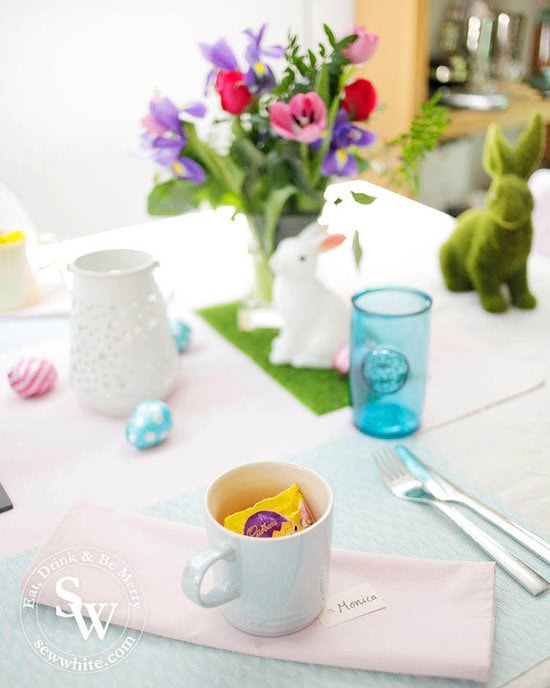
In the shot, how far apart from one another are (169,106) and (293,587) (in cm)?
64

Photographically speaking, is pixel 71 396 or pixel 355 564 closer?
pixel 355 564

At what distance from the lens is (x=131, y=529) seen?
2.16 feet

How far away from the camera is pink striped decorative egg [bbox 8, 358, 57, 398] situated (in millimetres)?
893

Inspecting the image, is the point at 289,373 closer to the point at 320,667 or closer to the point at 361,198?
the point at 361,198

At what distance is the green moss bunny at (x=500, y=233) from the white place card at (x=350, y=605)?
607mm

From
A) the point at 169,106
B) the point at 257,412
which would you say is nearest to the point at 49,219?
the point at 169,106

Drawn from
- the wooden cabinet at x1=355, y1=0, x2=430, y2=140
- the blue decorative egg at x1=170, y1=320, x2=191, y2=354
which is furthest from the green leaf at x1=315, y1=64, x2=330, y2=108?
the wooden cabinet at x1=355, y1=0, x2=430, y2=140

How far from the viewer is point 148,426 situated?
784 millimetres

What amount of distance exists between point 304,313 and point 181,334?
173 mm

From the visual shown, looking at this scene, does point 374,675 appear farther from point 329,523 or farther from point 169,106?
point 169,106

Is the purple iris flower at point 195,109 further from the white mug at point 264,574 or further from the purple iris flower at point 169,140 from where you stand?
the white mug at point 264,574

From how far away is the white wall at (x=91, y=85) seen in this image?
7.83ft

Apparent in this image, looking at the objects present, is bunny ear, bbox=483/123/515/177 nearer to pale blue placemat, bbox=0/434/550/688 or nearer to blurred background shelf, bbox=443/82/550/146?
pale blue placemat, bbox=0/434/550/688

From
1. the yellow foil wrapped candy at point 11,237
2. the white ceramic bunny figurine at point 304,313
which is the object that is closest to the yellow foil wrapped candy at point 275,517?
the white ceramic bunny figurine at point 304,313
